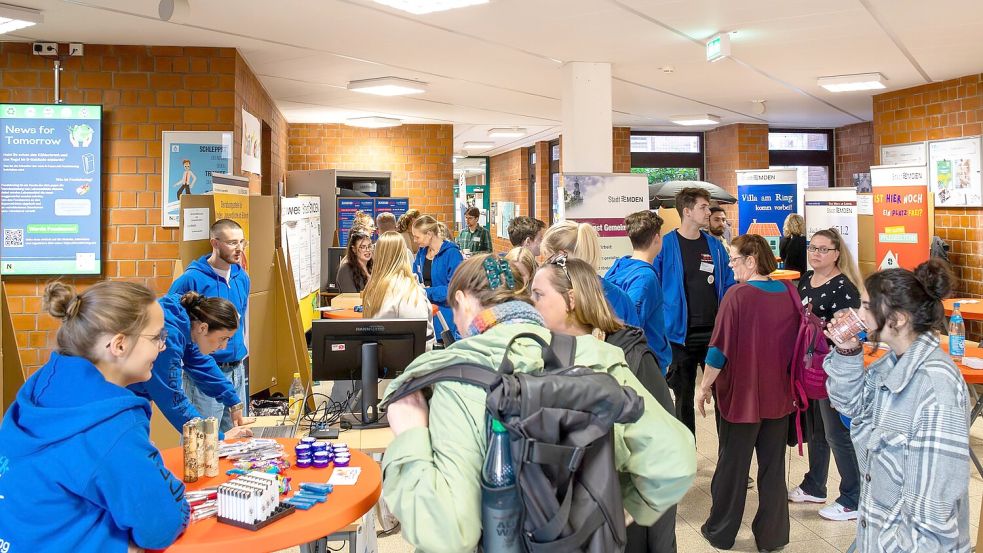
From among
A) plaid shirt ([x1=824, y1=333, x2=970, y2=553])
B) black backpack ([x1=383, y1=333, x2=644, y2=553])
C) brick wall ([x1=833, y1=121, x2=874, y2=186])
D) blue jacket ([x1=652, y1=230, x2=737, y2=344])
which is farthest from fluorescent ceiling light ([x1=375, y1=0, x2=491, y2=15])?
brick wall ([x1=833, y1=121, x2=874, y2=186])

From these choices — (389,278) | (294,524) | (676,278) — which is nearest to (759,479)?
(676,278)

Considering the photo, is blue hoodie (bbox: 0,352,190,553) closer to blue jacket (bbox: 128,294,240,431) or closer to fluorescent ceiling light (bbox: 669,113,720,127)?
blue jacket (bbox: 128,294,240,431)

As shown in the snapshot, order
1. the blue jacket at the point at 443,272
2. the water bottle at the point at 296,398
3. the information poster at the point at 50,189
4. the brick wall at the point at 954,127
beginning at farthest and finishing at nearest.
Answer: the brick wall at the point at 954,127 < the blue jacket at the point at 443,272 < the information poster at the point at 50,189 < the water bottle at the point at 296,398

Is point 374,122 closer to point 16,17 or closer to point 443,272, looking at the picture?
point 443,272

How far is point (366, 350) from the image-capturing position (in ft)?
11.0

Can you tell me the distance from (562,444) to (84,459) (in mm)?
1194

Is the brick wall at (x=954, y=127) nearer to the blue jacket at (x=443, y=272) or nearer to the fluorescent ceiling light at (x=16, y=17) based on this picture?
the blue jacket at (x=443, y=272)

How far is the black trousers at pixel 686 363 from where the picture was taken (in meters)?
4.80

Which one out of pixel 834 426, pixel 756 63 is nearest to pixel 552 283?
pixel 834 426

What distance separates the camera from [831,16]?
5.44m

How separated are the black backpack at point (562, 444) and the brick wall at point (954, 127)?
872 cm

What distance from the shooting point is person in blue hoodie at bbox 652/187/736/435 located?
4750 mm

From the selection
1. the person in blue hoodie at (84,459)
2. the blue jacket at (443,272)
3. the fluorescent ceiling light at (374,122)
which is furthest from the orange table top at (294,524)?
the fluorescent ceiling light at (374,122)

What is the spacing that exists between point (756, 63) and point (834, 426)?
4233 mm
